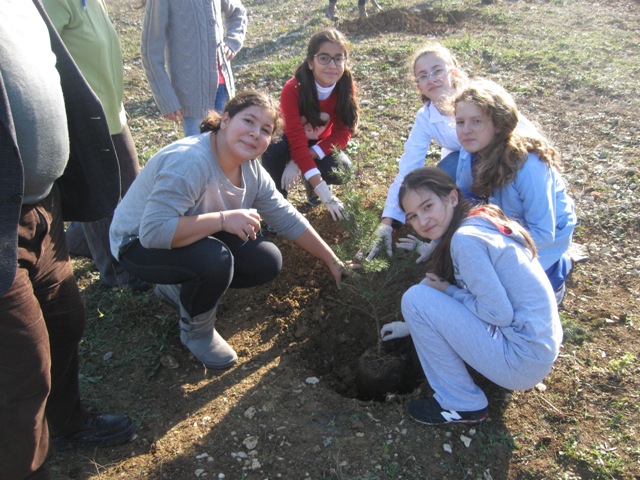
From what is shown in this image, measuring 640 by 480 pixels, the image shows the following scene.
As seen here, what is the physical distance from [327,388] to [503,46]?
21.7 ft

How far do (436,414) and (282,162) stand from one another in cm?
A: 224

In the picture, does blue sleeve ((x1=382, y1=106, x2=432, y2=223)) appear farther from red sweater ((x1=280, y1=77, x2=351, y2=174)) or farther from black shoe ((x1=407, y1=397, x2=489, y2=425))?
black shoe ((x1=407, y1=397, x2=489, y2=425))

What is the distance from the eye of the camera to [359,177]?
450 centimetres

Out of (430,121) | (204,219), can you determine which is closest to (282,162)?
(430,121)

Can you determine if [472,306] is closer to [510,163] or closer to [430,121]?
[510,163]

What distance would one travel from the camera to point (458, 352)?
2.33 m

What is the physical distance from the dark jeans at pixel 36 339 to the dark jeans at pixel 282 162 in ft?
6.46

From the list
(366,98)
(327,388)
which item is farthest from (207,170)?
(366,98)

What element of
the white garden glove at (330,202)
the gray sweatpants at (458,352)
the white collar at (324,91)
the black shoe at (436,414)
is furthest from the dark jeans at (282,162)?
the black shoe at (436,414)

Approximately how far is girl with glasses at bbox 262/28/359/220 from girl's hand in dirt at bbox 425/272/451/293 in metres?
0.98

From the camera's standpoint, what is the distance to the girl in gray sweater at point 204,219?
246 cm

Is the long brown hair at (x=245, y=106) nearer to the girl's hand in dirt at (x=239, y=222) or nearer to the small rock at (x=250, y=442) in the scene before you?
the girl's hand in dirt at (x=239, y=222)

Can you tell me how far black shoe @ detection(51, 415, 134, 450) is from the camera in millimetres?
2314

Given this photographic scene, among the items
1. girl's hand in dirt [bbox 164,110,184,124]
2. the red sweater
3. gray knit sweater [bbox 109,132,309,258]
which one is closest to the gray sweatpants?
gray knit sweater [bbox 109,132,309,258]
